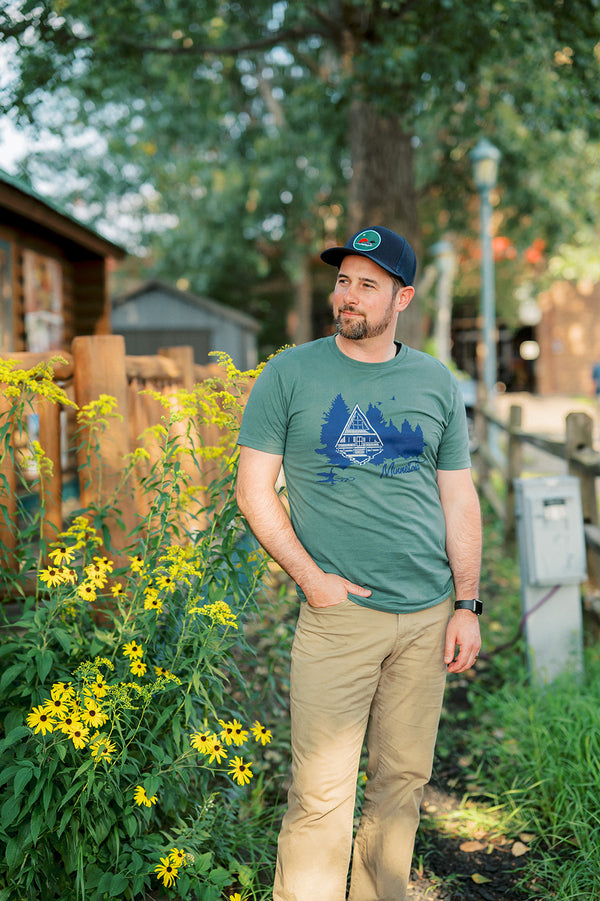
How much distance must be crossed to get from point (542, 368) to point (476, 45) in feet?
80.6

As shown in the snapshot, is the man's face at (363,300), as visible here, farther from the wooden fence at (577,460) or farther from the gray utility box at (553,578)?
the wooden fence at (577,460)

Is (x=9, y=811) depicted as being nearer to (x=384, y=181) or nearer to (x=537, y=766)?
(x=537, y=766)

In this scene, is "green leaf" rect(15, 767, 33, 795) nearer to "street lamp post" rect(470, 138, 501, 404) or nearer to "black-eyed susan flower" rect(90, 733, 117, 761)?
"black-eyed susan flower" rect(90, 733, 117, 761)

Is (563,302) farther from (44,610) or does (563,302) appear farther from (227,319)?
(44,610)

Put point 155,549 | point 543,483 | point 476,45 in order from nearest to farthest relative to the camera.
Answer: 1. point 155,549
2. point 543,483
3. point 476,45

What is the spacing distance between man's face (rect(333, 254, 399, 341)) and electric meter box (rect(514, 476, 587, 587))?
237cm

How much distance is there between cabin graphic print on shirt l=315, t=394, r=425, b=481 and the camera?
239cm

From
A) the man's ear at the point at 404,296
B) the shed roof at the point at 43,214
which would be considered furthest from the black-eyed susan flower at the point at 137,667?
the shed roof at the point at 43,214

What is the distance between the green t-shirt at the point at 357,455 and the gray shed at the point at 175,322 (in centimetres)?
1477

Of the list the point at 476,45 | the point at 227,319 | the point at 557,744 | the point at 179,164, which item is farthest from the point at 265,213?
the point at 557,744

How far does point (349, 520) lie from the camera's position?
2.43 m

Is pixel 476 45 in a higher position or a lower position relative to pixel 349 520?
higher

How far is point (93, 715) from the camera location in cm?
221

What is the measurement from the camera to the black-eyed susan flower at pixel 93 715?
217 centimetres
